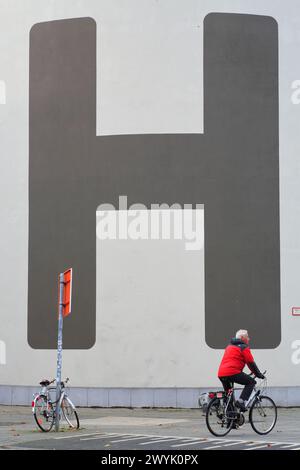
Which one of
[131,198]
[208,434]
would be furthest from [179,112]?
[208,434]

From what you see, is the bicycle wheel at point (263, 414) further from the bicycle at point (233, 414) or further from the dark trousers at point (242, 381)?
the dark trousers at point (242, 381)

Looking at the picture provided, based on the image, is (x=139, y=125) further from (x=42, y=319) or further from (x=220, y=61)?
(x=42, y=319)

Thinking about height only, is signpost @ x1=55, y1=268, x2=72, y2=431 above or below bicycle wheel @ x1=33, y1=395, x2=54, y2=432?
above

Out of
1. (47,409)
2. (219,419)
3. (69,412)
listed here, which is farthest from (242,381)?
(47,409)

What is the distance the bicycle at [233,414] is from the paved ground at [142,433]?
0.16m

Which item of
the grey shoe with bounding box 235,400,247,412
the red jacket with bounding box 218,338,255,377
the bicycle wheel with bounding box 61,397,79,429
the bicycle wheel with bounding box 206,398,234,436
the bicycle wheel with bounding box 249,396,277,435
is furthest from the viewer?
the bicycle wheel with bounding box 61,397,79,429

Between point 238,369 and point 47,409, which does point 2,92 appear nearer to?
point 47,409

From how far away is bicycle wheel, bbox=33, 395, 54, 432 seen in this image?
14953 mm

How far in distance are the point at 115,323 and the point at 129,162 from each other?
149 inches

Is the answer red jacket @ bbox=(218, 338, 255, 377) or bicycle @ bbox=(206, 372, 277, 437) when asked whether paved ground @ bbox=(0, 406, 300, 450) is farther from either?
red jacket @ bbox=(218, 338, 255, 377)

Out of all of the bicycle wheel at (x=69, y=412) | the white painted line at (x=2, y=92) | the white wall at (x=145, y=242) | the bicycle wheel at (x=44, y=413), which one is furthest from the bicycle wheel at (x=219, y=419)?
the white painted line at (x=2, y=92)

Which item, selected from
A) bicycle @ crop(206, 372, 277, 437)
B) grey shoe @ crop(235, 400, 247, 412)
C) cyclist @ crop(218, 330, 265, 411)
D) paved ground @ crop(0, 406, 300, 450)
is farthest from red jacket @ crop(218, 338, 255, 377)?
paved ground @ crop(0, 406, 300, 450)
